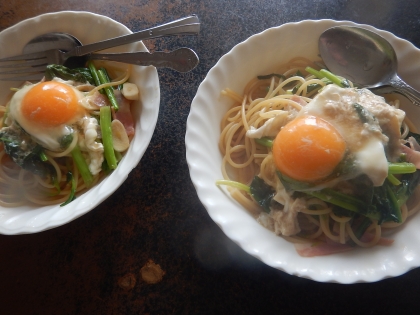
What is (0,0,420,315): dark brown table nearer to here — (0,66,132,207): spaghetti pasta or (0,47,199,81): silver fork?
(0,66,132,207): spaghetti pasta

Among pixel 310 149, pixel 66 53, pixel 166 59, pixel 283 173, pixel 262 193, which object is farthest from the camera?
pixel 66 53

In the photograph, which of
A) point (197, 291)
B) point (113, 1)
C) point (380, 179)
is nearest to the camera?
point (380, 179)

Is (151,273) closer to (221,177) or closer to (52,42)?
(221,177)

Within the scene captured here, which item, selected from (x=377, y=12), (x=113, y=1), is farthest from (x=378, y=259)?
(x=113, y=1)

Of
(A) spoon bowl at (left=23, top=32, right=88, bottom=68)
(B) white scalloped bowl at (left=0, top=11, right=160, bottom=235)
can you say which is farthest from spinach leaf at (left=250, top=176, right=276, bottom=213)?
(A) spoon bowl at (left=23, top=32, right=88, bottom=68)

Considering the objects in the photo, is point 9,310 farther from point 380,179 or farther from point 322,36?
point 322,36

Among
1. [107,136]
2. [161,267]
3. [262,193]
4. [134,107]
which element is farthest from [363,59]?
[161,267]
